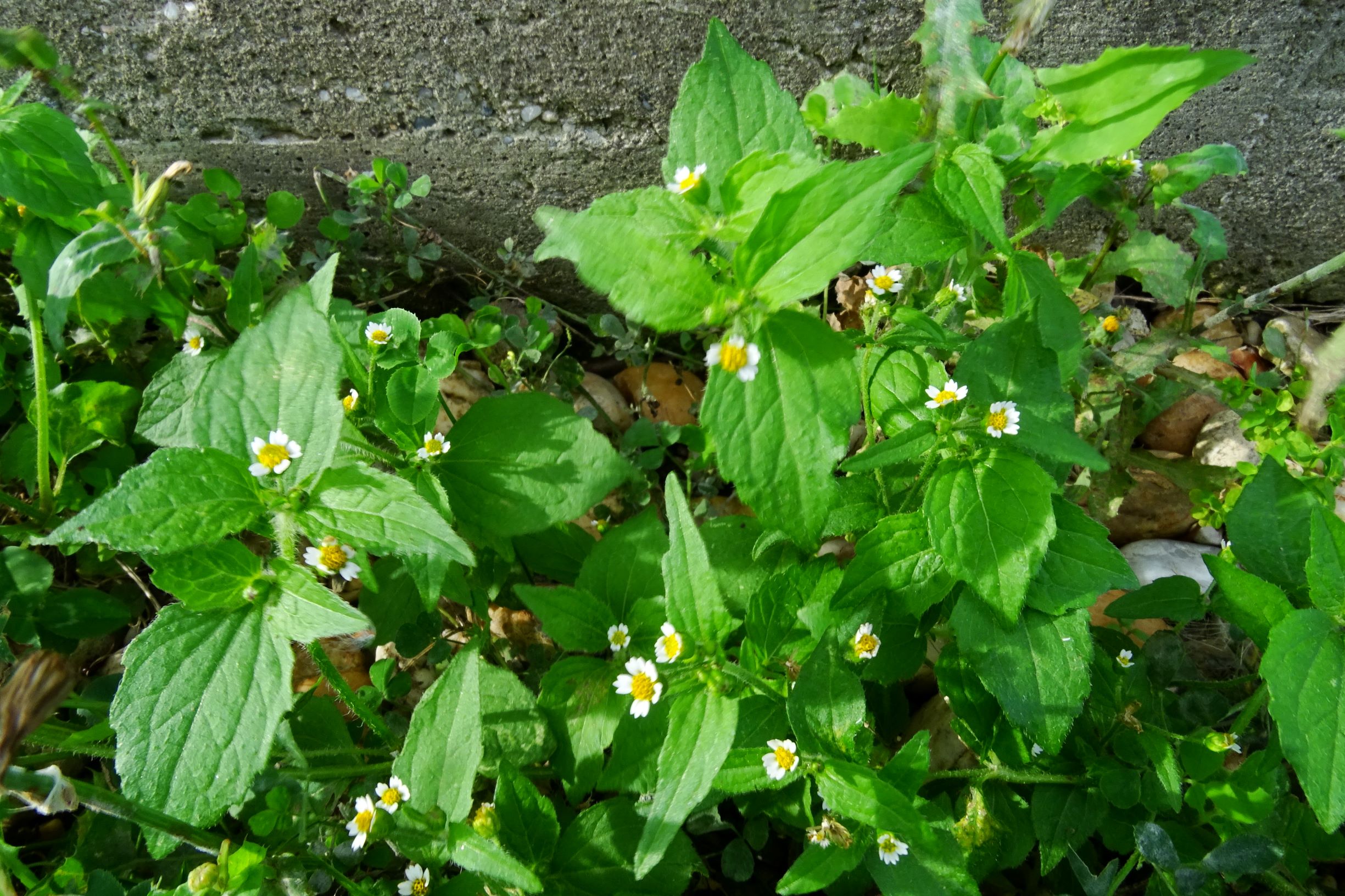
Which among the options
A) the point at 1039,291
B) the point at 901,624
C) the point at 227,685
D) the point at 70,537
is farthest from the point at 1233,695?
the point at 70,537

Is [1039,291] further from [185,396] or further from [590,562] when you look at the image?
[185,396]

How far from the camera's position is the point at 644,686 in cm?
159

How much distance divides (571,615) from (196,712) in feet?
2.29

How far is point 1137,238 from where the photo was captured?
222cm

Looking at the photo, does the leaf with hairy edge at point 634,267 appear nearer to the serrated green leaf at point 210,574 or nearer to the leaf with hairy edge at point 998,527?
the leaf with hairy edge at point 998,527

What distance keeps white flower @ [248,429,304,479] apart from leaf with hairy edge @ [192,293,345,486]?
1 cm

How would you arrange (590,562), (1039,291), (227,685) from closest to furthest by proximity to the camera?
(227,685), (1039,291), (590,562)

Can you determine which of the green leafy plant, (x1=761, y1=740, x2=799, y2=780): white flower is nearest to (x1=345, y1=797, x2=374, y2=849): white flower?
the green leafy plant

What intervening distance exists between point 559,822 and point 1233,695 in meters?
1.64

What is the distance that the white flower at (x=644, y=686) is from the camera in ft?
5.18

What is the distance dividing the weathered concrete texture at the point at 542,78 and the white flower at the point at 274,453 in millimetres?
1225

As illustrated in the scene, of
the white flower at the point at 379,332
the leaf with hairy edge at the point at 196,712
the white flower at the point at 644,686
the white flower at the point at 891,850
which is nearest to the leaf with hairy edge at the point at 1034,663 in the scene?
the white flower at the point at 891,850

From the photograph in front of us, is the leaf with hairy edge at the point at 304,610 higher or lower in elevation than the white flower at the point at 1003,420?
lower

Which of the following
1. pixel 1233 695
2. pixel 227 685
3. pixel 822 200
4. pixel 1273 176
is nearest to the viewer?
pixel 822 200
